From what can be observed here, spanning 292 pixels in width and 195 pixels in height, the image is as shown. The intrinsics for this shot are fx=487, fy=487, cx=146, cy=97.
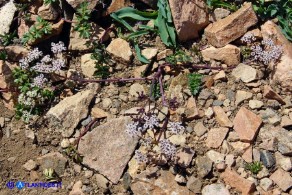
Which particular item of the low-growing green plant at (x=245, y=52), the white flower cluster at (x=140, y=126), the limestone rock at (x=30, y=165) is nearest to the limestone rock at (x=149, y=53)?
the white flower cluster at (x=140, y=126)

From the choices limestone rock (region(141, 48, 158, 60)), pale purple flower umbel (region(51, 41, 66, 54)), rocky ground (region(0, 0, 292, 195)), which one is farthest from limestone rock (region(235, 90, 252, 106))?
pale purple flower umbel (region(51, 41, 66, 54))

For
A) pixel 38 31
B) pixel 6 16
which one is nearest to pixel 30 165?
pixel 38 31

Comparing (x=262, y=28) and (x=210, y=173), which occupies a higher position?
(x=262, y=28)

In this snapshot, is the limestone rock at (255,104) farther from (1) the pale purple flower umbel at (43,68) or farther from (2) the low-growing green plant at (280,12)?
(1) the pale purple flower umbel at (43,68)

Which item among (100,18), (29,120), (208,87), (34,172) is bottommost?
(34,172)

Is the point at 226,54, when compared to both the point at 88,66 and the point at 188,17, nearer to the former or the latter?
the point at 188,17

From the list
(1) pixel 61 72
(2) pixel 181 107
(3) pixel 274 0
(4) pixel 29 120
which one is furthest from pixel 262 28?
(4) pixel 29 120

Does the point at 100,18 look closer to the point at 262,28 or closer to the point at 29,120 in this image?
the point at 29,120
